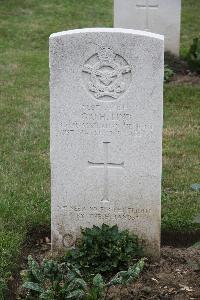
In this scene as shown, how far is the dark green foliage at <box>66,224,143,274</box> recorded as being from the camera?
4504mm

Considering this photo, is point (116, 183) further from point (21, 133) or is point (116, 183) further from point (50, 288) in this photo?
point (21, 133)

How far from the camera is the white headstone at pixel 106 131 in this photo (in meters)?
4.39

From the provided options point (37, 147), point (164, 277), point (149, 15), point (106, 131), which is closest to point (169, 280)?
point (164, 277)

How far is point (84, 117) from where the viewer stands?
4496 millimetres

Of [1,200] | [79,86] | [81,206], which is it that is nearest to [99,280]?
[81,206]

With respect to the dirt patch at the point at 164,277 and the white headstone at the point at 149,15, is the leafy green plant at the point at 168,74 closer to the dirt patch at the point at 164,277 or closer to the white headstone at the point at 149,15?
the white headstone at the point at 149,15

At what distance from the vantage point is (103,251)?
4.50 metres

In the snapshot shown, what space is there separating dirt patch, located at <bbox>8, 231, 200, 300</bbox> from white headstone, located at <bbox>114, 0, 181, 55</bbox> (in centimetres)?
574

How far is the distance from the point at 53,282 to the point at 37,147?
3.00 metres

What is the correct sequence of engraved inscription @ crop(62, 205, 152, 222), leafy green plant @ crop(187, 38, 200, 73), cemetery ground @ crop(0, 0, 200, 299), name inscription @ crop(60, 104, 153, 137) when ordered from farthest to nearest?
1. leafy green plant @ crop(187, 38, 200, 73)
2. cemetery ground @ crop(0, 0, 200, 299)
3. engraved inscription @ crop(62, 205, 152, 222)
4. name inscription @ crop(60, 104, 153, 137)

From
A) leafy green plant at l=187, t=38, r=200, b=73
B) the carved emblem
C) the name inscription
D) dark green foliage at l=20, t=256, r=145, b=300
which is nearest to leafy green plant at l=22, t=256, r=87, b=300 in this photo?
dark green foliage at l=20, t=256, r=145, b=300

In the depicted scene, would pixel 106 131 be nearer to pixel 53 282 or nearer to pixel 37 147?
pixel 53 282

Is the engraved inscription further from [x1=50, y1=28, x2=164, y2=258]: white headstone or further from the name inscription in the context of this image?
the name inscription

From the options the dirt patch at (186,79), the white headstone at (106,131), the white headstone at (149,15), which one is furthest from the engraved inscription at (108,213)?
the white headstone at (149,15)
